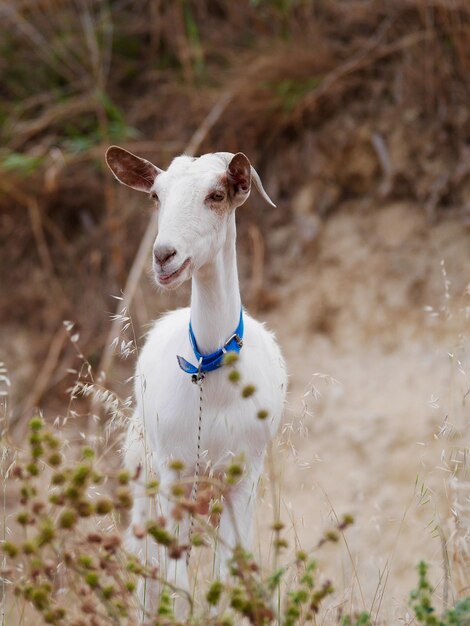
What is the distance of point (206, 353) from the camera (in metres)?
3.46

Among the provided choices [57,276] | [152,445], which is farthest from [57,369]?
[152,445]

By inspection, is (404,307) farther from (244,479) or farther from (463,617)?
(463,617)

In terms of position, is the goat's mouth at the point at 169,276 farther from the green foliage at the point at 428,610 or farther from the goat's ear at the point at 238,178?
the green foliage at the point at 428,610

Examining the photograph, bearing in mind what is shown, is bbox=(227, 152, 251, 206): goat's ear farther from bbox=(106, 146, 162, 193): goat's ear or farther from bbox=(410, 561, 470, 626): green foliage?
bbox=(410, 561, 470, 626): green foliage

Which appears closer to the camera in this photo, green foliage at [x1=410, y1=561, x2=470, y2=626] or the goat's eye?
green foliage at [x1=410, y1=561, x2=470, y2=626]

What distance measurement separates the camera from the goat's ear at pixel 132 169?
3.52 m

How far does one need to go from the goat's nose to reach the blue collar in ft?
1.72

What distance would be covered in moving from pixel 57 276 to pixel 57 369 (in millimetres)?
820

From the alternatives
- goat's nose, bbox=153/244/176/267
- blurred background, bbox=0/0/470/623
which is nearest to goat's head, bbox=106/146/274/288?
goat's nose, bbox=153/244/176/267

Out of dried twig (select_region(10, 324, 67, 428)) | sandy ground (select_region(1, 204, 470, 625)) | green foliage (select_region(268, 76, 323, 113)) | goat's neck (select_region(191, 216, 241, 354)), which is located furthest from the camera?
dried twig (select_region(10, 324, 67, 428))

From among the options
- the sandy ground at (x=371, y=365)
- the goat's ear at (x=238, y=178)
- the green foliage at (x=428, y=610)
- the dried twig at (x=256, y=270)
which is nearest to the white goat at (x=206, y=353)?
the goat's ear at (x=238, y=178)

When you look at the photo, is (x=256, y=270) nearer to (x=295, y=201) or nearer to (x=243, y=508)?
(x=295, y=201)

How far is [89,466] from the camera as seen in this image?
183 cm

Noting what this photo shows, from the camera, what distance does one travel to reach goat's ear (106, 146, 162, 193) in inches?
139
